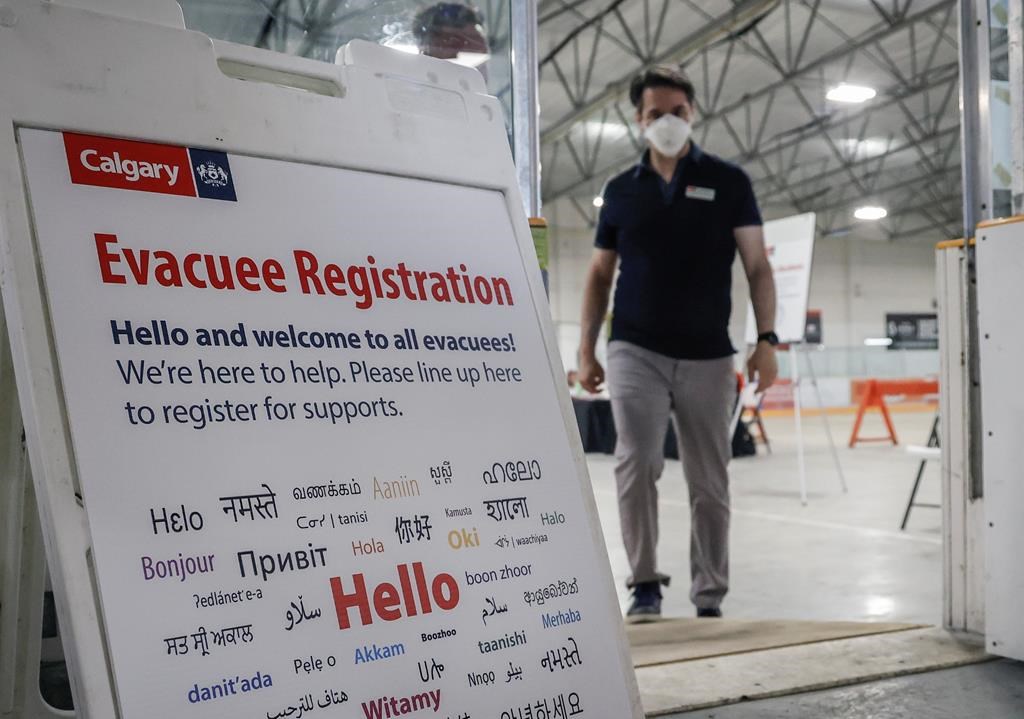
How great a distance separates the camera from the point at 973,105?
2.10 metres

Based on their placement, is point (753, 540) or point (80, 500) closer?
point (80, 500)

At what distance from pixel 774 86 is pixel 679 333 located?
1023 centimetres

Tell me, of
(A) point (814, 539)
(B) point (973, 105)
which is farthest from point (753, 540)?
(B) point (973, 105)

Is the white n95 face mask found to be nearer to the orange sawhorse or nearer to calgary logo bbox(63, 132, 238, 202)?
calgary logo bbox(63, 132, 238, 202)

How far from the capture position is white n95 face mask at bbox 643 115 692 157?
2475mm

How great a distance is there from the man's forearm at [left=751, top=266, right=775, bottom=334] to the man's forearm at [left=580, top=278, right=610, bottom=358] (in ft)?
1.27

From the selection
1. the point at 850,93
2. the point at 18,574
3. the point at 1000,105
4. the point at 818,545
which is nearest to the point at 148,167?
the point at 18,574

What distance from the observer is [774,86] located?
11.7 m

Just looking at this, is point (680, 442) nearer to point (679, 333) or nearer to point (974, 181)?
point (679, 333)

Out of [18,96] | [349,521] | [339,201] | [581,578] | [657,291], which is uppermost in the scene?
[18,96]

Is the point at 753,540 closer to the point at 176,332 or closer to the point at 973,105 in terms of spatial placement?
the point at 973,105

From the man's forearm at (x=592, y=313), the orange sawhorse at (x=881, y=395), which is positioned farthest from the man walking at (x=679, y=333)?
the orange sawhorse at (x=881, y=395)

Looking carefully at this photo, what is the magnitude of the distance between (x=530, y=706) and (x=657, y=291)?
59.6 inches

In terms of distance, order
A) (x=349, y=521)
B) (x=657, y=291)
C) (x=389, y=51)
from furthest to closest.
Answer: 1. (x=657, y=291)
2. (x=389, y=51)
3. (x=349, y=521)
